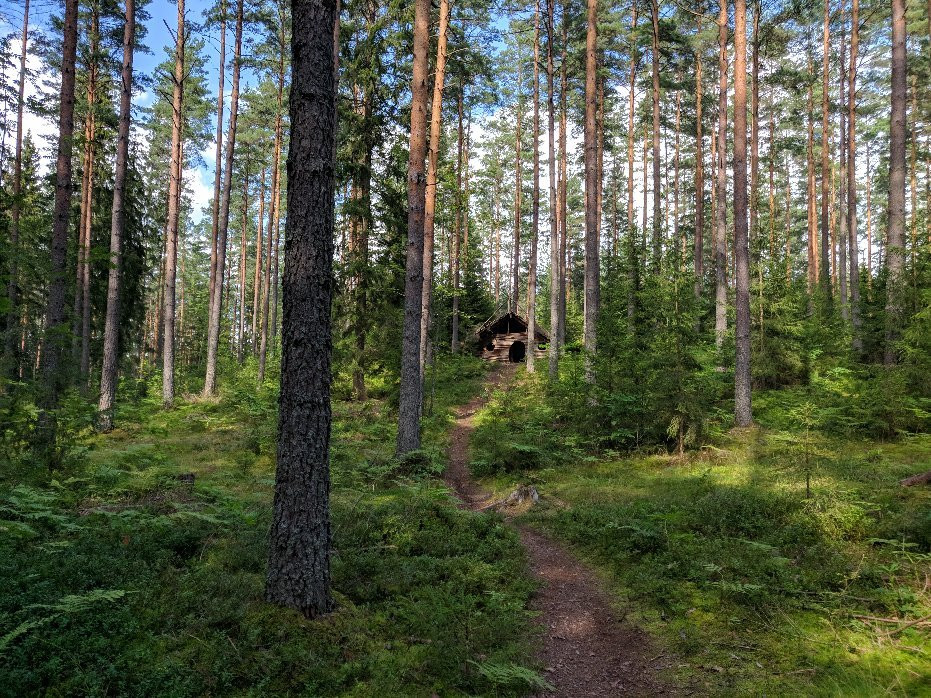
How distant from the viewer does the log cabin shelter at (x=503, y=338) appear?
103ft

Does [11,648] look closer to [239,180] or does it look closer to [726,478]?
[726,478]

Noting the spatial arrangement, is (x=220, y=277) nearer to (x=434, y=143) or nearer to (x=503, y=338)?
(x=434, y=143)

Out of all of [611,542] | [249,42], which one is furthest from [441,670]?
[249,42]

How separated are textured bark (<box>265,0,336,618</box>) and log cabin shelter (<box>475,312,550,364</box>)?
26.7 m

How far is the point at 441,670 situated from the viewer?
4094 millimetres

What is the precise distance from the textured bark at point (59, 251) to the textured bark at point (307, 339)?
16.8ft

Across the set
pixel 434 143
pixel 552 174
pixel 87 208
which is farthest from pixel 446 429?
pixel 87 208

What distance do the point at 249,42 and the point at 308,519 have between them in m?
24.1

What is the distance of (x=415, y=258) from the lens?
11625 mm

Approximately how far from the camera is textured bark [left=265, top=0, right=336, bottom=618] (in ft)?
14.4

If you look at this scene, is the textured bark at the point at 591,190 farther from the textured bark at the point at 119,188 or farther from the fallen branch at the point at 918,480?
the textured bark at the point at 119,188

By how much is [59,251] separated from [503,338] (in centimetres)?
2467

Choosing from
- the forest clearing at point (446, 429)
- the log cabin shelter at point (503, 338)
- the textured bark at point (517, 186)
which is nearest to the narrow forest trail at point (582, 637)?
the forest clearing at point (446, 429)

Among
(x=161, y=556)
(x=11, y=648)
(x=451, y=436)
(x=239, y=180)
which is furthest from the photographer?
(x=239, y=180)
